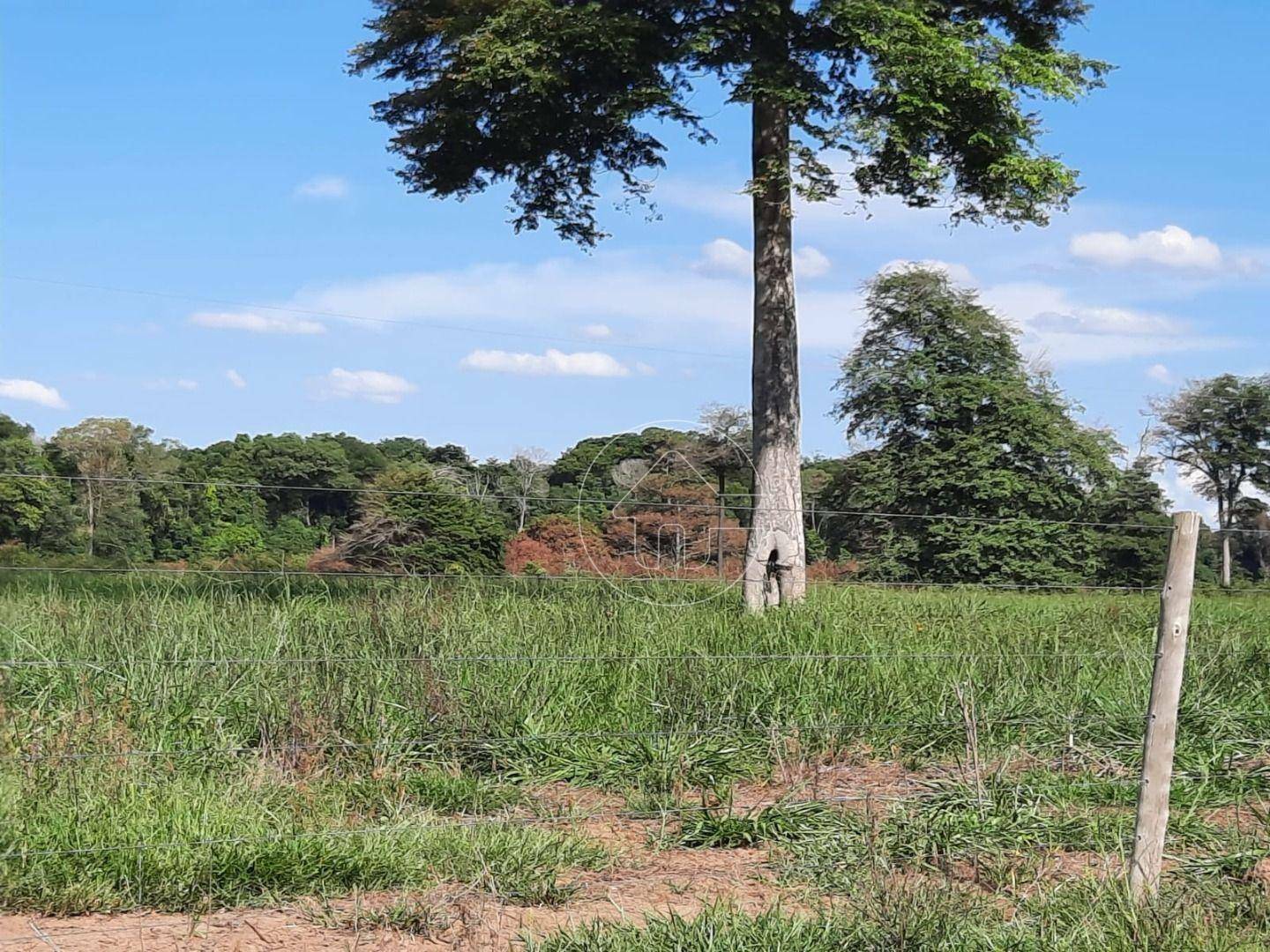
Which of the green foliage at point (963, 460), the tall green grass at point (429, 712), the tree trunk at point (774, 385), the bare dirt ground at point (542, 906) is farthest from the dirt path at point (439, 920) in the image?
the green foliage at point (963, 460)

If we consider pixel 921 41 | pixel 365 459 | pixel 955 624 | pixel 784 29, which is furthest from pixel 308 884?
pixel 365 459

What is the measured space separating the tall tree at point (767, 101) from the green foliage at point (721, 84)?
0.02 m

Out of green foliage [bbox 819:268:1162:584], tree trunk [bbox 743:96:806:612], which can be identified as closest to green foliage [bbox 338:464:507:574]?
tree trunk [bbox 743:96:806:612]

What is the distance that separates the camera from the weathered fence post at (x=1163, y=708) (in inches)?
189

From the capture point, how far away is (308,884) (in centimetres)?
468

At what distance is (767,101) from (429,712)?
859 centimetres

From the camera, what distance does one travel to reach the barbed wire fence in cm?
482

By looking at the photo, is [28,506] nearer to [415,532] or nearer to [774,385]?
[415,532]

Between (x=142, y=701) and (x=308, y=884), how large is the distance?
1.92 meters

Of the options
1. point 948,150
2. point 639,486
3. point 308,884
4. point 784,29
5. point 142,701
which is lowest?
point 308,884

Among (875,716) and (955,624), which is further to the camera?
(955,624)

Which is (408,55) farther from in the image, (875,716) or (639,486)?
(875,716)

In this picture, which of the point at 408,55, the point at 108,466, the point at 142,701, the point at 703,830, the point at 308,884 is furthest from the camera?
the point at 108,466

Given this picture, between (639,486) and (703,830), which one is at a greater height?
(639,486)
